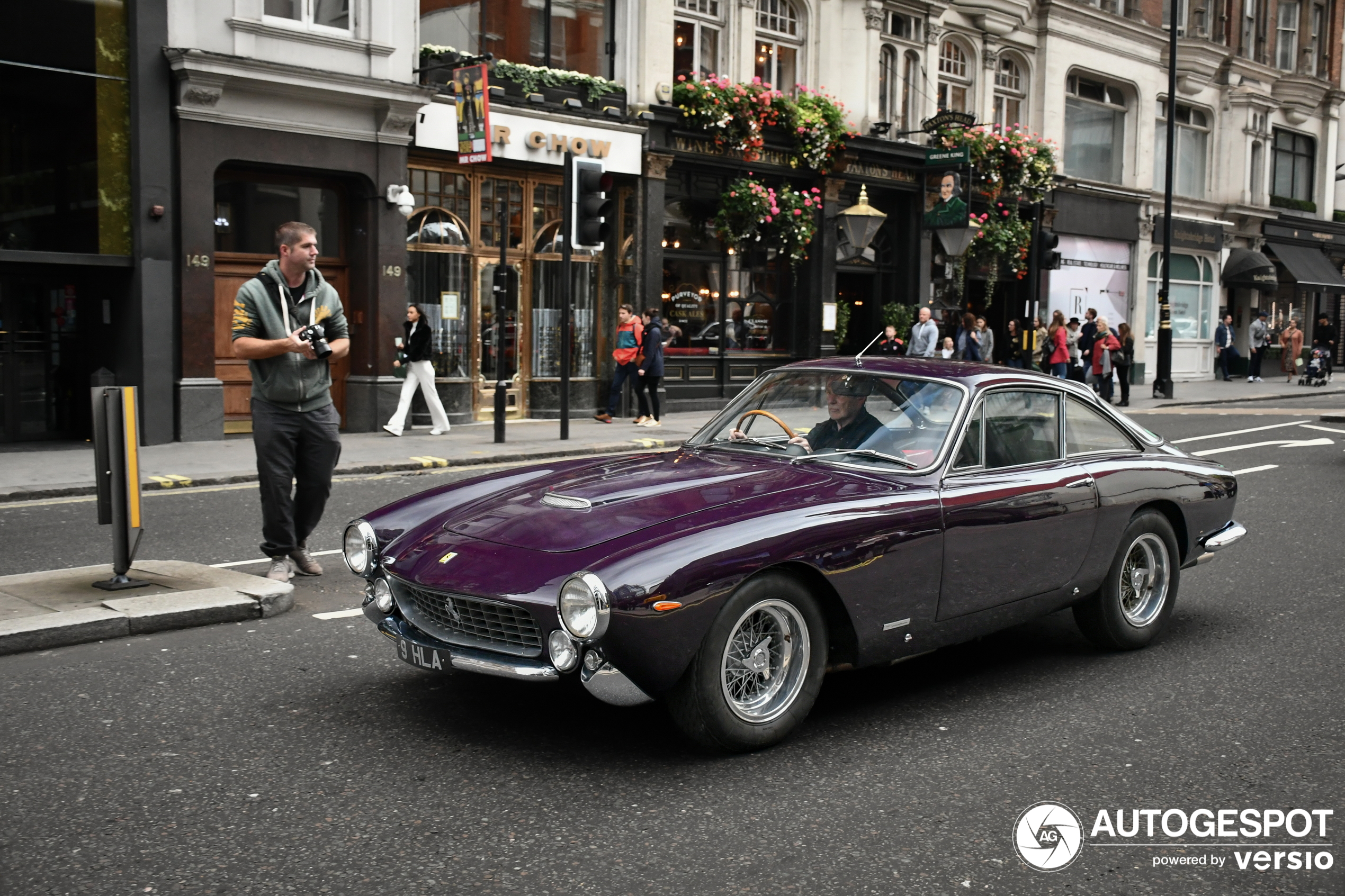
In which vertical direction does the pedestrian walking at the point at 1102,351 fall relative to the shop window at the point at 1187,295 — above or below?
below

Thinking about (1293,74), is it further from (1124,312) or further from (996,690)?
(996,690)

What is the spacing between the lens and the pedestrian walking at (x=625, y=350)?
19312 mm

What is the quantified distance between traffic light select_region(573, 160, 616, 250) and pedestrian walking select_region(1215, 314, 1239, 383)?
25275 millimetres

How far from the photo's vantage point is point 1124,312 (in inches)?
1304

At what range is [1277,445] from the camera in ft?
55.0

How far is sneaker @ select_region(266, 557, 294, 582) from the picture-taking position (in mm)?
7148

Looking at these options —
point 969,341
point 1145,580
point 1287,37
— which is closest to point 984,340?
point 969,341

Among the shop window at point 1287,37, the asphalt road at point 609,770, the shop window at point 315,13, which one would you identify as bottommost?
the asphalt road at point 609,770

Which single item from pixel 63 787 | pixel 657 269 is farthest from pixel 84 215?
pixel 63 787

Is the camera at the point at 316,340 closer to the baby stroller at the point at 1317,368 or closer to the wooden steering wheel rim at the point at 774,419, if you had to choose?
the wooden steering wheel rim at the point at 774,419

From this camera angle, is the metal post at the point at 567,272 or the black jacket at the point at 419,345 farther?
the black jacket at the point at 419,345

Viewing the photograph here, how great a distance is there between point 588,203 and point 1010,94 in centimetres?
1746

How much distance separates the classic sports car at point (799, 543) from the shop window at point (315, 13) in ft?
41.8

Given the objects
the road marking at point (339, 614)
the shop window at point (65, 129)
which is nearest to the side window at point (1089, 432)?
the road marking at point (339, 614)
